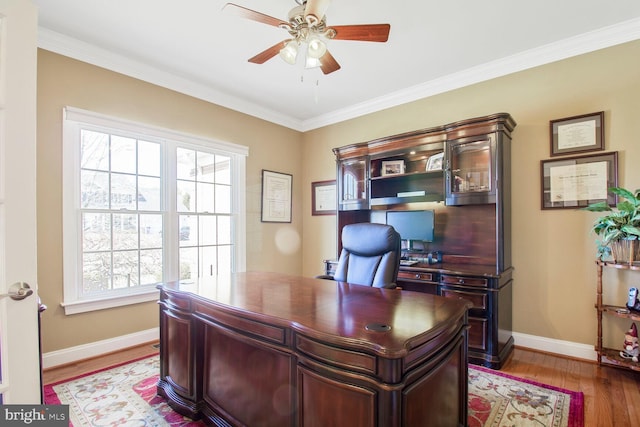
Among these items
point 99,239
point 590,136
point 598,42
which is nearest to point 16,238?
point 99,239

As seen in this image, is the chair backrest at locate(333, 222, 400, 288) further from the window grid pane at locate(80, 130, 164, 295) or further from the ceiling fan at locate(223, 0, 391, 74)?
the window grid pane at locate(80, 130, 164, 295)

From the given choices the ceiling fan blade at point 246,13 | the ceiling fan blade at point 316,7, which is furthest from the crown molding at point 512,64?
the ceiling fan blade at point 246,13

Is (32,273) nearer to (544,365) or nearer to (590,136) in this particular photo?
(544,365)

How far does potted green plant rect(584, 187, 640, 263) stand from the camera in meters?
2.15

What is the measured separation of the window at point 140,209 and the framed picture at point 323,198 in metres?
1.13

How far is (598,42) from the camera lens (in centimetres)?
258

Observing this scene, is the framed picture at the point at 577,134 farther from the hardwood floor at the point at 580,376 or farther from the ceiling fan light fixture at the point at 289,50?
the ceiling fan light fixture at the point at 289,50

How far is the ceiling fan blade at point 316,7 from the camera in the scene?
1693mm

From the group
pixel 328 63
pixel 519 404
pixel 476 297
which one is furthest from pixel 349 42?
pixel 519 404

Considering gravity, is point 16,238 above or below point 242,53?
below

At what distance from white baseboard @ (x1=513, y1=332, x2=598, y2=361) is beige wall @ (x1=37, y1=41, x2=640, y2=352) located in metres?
0.05

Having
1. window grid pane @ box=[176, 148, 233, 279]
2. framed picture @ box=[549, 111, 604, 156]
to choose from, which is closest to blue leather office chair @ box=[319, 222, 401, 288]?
framed picture @ box=[549, 111, 604, 156]

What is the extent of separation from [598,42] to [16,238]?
402 centimetres

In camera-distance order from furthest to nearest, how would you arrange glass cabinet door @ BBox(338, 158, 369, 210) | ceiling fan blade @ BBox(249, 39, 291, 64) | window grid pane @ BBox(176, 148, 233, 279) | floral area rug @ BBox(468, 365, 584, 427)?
glass cabinet door @ BBox(338, 158, 369, 210)
window grid pane @ BBox(176, 148, 233, 279)
ceiling fan blade @ BBox(249, 39, 291, 64)
floral area rug @ BBox(468, 365, 584, 427)
